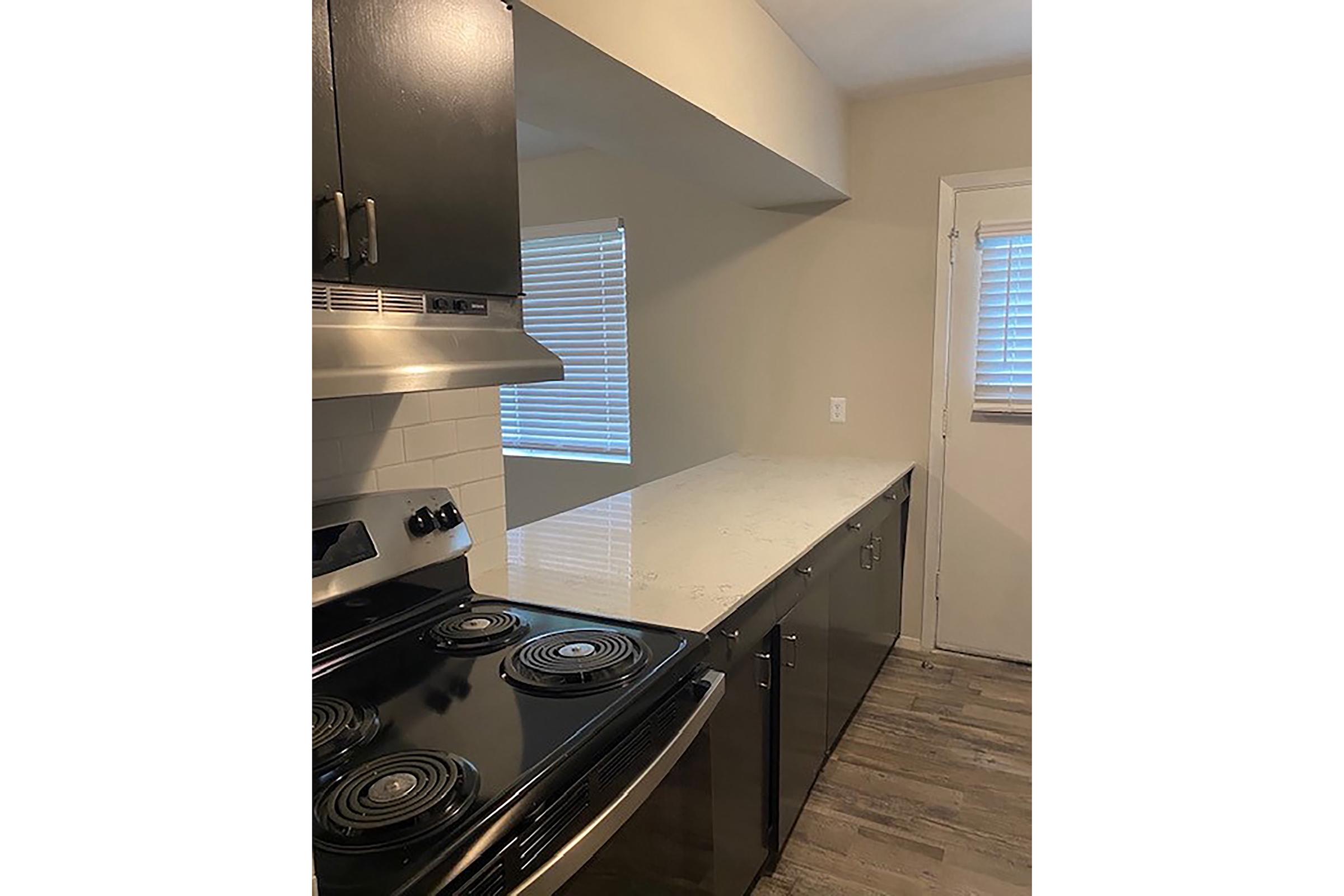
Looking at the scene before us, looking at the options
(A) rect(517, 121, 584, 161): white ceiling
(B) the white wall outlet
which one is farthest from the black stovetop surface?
(A) rect(517, 121, 584, 161): white ceiling

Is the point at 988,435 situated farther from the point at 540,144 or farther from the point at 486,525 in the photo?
the point at 540,144

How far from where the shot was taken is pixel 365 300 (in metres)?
1.16

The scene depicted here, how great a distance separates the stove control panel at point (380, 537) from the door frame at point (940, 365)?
2353mm

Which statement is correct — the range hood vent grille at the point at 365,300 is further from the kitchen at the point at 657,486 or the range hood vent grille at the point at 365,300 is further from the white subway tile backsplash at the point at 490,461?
the white subway tile backsplash at the point at 490,461

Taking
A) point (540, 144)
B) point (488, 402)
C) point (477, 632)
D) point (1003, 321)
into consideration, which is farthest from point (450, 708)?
point (540, 144)

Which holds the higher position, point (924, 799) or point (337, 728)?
point (337, 728)

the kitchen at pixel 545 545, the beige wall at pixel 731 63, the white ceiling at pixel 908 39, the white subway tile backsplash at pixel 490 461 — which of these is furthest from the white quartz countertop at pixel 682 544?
the white ceiling at pixel 908 39

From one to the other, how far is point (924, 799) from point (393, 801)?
200 cm
